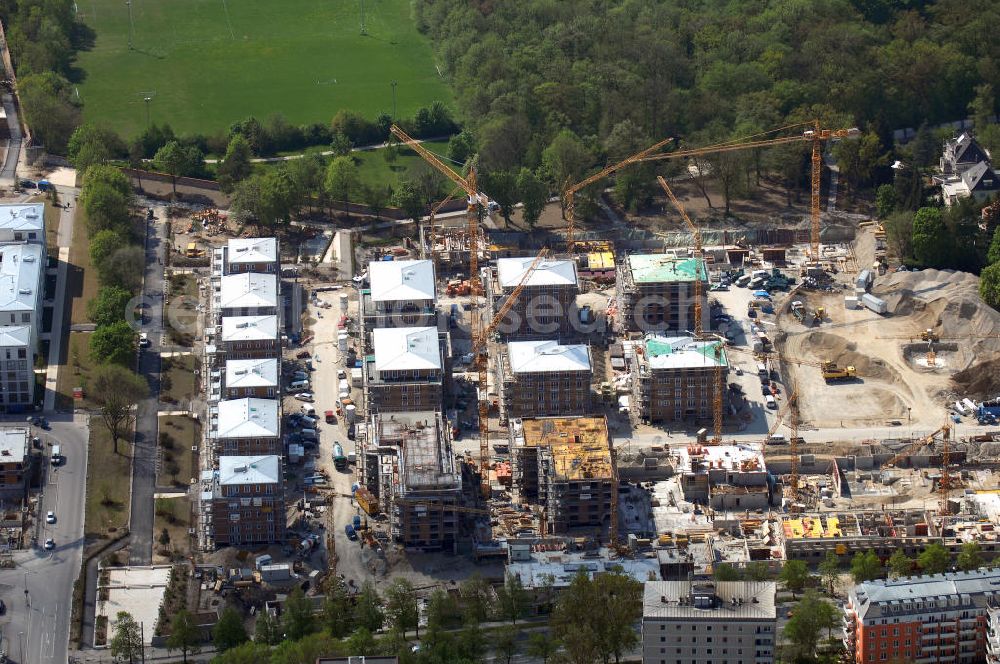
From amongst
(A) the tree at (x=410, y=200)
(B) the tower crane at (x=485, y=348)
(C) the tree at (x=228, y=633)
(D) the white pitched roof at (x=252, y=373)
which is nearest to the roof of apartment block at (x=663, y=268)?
(B) the tower crane at (x=485, y=348)

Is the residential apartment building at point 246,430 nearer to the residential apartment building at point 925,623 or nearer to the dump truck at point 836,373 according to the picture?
the dump truck at point 836,373

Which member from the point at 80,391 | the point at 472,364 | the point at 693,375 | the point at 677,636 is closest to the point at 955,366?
the point at 693,375

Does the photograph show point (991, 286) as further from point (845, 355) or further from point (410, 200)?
point (410, 200)

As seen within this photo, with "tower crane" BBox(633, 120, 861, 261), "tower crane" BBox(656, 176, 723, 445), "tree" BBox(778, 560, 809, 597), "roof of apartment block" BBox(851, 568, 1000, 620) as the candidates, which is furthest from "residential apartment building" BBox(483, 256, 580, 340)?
"roof of apartment block" BBox(851, 568, 1000, 620)

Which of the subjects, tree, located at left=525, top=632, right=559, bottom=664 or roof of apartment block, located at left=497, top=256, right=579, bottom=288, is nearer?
tree, located at left=525, top=632, right=559, bottom=664

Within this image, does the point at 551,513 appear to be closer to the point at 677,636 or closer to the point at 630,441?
the point at 630,441

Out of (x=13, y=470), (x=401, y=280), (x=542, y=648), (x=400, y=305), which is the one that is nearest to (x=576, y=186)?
(x=401, y=280)

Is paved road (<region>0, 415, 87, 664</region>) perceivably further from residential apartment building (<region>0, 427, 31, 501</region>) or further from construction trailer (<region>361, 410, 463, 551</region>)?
construction trailer (<region>361, 410, 463, 551</region>)
